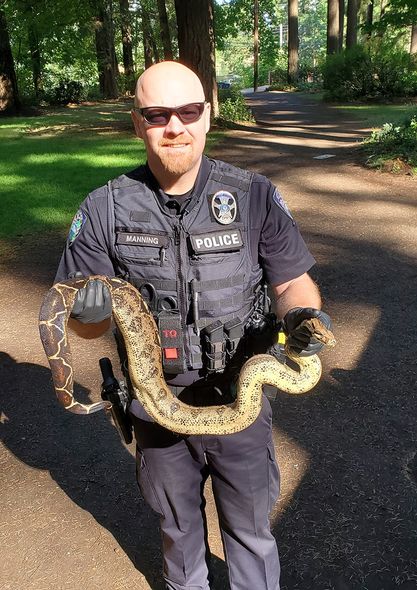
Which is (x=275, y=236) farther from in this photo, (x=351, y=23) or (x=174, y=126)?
(x=351, y=23)

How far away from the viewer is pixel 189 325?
8.42 feet

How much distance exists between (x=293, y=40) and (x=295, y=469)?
50928 mm

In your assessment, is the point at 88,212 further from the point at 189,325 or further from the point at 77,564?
the point at 77,564

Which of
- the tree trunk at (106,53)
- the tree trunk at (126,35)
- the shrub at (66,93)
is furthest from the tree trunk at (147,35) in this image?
the shrub at (66,93)

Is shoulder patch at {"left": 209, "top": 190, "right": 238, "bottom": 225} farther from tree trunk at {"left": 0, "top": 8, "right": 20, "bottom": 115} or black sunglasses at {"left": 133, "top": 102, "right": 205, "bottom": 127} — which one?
tree trunk at {"left": 0, "top": 8, "right": 20, "bottom": 115}

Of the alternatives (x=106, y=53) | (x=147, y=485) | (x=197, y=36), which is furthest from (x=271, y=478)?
(x=106, y=53)

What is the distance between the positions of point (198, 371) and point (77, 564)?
157 centimetres

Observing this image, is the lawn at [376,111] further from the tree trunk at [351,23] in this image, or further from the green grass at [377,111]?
the tree trunk at [351,23]

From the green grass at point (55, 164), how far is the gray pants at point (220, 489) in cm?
778

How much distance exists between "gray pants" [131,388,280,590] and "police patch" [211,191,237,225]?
2.85 feet

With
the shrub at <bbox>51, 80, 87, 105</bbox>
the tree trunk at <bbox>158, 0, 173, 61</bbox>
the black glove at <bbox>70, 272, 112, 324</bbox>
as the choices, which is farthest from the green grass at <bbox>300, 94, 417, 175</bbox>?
the shrub at <bbox>51, 80, 87, 105</bbox>

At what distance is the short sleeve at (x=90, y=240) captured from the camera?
255 cm

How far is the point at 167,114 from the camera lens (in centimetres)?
236

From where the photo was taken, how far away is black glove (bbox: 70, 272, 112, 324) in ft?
7.51
